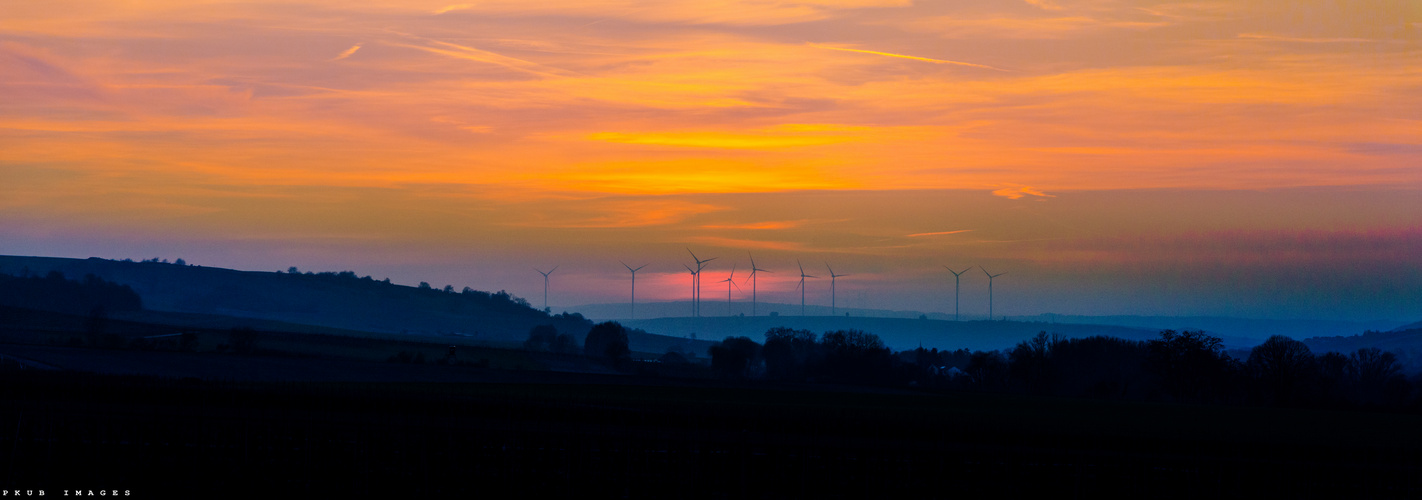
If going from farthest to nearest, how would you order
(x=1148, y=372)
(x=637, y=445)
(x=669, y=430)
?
(x=1148, y=372), (x=669, y=430), (x=637, y=445)

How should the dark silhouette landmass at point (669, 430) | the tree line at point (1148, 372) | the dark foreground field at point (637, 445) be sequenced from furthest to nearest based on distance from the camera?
1. the tree line at point (1148, 372)
2. the dark silhouette landmass at point (669, 430)
3. the dark foreground field at point (637, 445)

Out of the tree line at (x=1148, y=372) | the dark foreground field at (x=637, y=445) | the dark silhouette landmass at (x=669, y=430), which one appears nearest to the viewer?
the dark foreground field at (x=637, y=445)

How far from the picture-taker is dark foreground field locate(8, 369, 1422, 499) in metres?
43.8

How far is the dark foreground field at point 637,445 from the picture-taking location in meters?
43.8

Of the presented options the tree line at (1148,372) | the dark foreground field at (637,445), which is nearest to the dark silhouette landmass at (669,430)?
the dark foreground field at (637,445)

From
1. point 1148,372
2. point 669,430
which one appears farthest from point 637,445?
point 1148,372

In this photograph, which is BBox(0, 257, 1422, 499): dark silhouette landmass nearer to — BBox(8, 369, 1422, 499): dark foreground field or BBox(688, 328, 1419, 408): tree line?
BBox(8, 369, 1422, 499): dark foreground field

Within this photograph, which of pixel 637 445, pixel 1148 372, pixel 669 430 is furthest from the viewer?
pixel 1148 372

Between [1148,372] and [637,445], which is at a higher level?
[1148,372]

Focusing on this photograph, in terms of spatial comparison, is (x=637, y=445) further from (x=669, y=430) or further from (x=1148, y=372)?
(x=1148, y=372)

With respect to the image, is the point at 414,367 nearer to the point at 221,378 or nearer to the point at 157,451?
the point at 221,378

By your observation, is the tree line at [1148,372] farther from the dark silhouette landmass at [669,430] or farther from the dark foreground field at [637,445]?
→ the dark foreground field at [637,445]

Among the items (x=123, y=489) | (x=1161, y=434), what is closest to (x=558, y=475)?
(x=123, y=489)

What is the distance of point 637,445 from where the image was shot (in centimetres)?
6000
